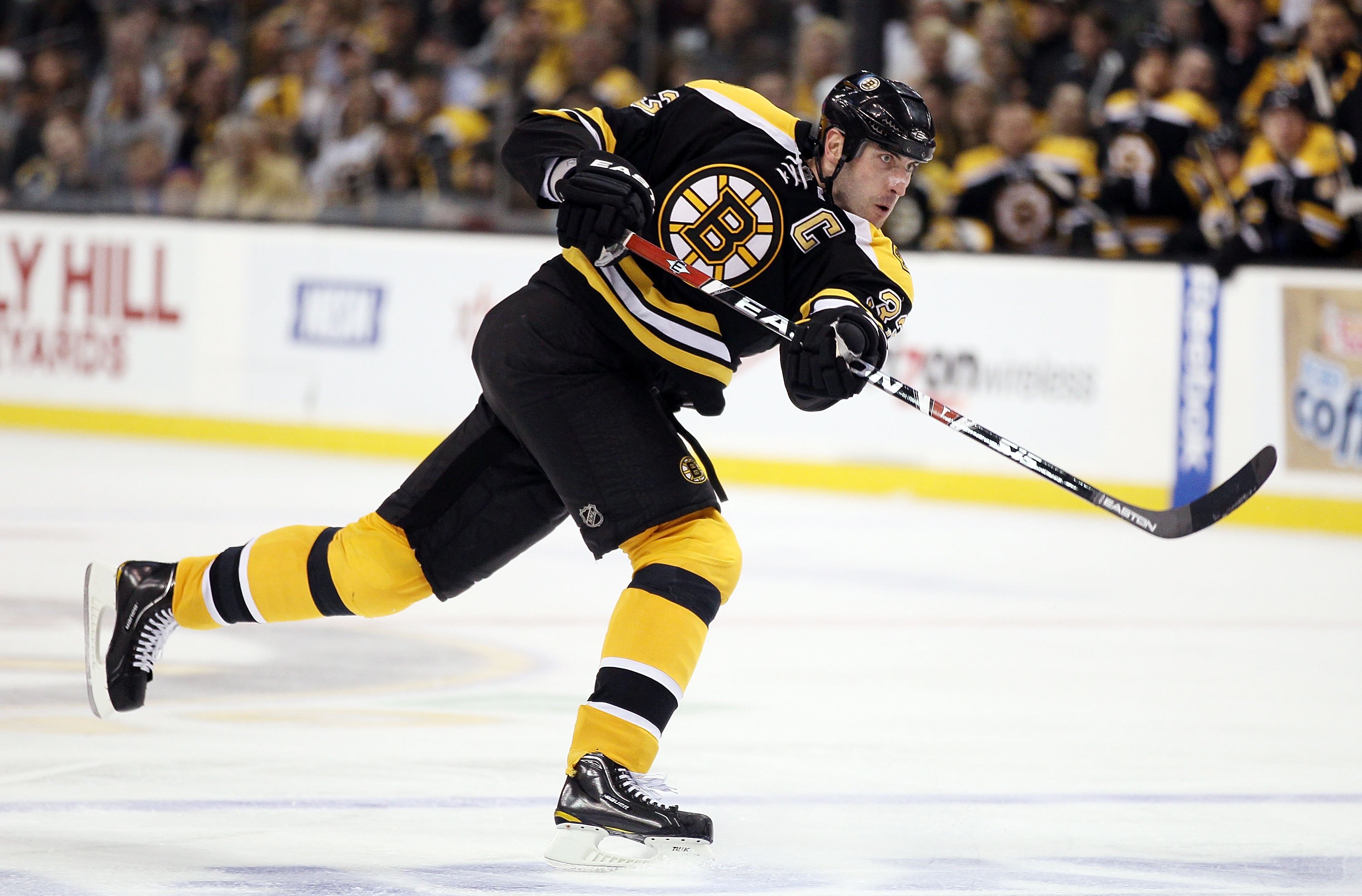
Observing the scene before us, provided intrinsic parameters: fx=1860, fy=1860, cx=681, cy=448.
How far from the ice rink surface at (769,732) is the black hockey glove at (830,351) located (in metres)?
0.65

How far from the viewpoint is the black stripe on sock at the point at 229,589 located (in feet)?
9.70

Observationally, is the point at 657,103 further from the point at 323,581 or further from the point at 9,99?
the point at 9,99

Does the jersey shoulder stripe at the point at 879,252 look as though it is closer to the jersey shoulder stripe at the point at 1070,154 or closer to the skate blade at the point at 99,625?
the skate blade at the point at 99,625

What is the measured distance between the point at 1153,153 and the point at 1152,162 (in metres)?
0.04

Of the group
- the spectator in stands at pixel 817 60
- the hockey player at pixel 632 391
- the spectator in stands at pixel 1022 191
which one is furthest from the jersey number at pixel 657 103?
the spectator in stands at pixel 817 60

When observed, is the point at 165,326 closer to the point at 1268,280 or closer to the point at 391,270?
the point at 391,270

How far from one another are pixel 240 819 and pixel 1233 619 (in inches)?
125

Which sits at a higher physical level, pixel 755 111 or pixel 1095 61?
pixel 1095 61

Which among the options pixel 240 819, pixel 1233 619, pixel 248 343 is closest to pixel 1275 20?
pixel 1233 619

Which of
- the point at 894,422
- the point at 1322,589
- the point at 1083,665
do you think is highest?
the point at 894,422

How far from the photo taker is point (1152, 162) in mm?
7242

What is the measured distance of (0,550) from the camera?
532 cm

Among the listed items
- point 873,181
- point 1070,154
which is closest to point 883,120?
point 873,181

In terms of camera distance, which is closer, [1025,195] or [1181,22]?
[1181,22]
